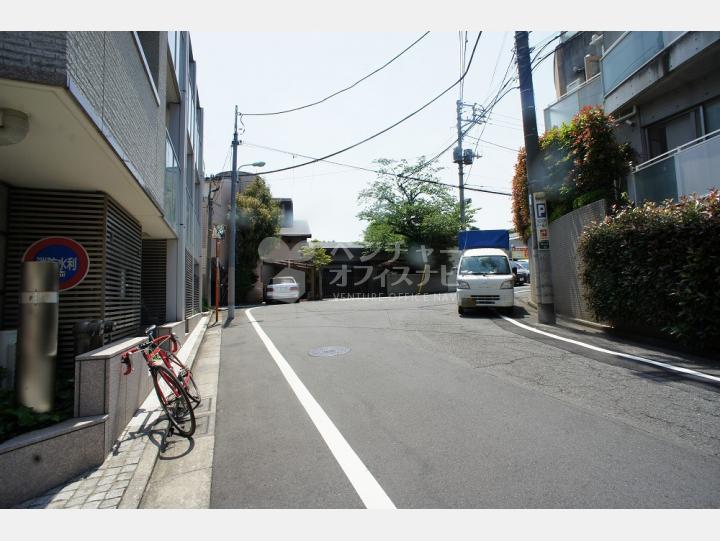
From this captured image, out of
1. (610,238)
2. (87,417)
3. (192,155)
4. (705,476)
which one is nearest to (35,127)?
(87,417)

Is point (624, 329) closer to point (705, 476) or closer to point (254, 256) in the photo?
point (705, 476)

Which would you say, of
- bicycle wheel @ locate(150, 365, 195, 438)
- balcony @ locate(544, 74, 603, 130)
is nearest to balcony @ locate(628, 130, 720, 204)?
balcony @ locate(544, 74, 603, 130)

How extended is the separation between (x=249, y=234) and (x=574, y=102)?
17.9 m

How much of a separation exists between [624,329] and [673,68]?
621 centimetres

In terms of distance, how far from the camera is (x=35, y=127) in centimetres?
348

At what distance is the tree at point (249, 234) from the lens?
80.5 feet

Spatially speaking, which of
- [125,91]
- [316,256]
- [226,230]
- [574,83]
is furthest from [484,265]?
[226,230]

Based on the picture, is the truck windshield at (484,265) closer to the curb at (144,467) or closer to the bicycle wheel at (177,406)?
the curb at (144,467)

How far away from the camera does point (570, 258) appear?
10867 mm

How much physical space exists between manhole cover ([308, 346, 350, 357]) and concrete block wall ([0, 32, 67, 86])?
5750 millimetres

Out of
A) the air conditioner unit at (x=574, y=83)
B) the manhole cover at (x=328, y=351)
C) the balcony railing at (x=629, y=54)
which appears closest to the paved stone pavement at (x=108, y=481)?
the manhole cover at (x=328, y=351)

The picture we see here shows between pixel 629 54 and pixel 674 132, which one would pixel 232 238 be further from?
pixel 674 132

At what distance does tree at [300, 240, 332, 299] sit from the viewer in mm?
27125

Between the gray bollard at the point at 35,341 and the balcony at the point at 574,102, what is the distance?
13.1m
